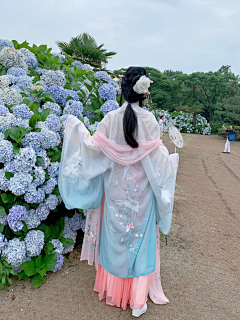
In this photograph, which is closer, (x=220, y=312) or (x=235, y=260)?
(x=220, y=312)

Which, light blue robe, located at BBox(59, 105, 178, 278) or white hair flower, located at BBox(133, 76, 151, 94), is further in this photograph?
light blue robe, located at BBox(59, 105, 178, 278)

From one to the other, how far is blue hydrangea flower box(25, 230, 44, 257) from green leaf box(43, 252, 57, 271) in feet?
0.34

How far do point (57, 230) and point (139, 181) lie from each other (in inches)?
41.0

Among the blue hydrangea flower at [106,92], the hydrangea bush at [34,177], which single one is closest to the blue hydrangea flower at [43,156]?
the hydrangea bush at [34,177]

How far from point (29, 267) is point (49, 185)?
0.69 metres

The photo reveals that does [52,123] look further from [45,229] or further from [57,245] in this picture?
[57,245]

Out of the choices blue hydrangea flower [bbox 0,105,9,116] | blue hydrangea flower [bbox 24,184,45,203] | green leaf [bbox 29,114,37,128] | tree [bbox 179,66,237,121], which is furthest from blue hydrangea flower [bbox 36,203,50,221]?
tree [bbox 179,66,237,121]

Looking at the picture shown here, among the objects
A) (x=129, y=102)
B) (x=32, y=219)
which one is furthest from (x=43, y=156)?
(x=129, y=102)

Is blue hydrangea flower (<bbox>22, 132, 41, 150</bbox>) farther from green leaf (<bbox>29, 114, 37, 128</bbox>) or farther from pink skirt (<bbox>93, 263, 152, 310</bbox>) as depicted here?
pink skirt (<bbox>93, 263, 152, 310</bbox>)

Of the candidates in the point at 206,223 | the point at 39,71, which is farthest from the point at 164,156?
the point at 206,223

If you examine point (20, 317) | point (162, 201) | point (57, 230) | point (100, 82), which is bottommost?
point (20, 317)

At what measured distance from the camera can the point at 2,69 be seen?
9.95ft

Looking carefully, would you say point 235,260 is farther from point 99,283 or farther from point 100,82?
point 100,82

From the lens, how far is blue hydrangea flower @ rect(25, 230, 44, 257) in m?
2.07
